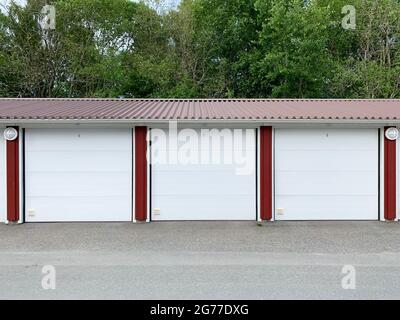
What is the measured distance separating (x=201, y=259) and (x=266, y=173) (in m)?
3.60

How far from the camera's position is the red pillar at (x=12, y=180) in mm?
8633

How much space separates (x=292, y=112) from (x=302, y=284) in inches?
220

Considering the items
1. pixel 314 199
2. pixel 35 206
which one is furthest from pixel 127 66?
pixel 314 199

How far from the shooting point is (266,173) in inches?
347

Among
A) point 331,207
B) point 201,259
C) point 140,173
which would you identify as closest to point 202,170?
point 140,173

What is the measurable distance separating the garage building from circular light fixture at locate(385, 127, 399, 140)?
0.02 meters

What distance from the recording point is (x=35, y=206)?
877 centimetres

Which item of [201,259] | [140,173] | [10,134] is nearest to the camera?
[201,259]

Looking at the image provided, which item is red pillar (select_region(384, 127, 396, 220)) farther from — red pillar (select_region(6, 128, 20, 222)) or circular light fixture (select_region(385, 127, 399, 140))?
red pillar (select_region(6, 128, 20, 222))

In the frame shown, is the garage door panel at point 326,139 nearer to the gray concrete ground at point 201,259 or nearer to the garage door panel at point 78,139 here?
the gray concrete ground at point 201,259

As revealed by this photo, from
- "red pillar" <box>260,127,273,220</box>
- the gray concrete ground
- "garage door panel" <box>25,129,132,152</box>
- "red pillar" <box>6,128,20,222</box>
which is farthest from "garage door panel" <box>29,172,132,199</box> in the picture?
"red pillar" <box>260,127,273,220</box>

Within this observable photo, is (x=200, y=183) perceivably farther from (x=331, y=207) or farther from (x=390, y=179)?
(x=390, y=179)

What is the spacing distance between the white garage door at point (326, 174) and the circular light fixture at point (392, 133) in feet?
0.84

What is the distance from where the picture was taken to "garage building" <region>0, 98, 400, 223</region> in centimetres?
878
